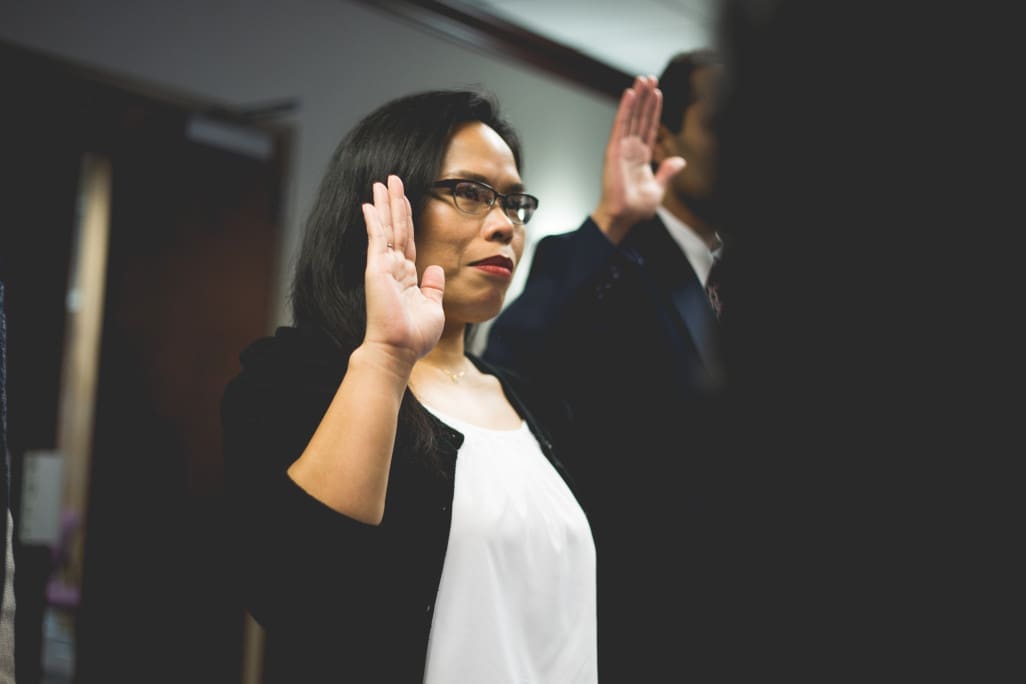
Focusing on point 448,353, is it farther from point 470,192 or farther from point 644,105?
point 644,105

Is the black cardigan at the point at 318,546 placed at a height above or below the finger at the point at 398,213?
below

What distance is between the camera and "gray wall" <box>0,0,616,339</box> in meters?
2.87

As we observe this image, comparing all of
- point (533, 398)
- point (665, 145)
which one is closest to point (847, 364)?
point (533, 398)

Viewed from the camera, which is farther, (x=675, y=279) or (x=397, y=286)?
(x=675, y=279)

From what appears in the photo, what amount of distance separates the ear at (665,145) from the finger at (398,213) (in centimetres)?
78

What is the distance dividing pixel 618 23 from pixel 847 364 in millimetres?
4310

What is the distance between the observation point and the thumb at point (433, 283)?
4.08 feet

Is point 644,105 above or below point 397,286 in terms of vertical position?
above

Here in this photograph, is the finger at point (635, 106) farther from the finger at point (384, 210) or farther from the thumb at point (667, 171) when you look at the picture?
the finger at point (384, 210)

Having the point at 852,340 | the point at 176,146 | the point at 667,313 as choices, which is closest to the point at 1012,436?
the point at 852,340

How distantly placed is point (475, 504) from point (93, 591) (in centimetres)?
212

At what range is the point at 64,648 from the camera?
4.06 meters

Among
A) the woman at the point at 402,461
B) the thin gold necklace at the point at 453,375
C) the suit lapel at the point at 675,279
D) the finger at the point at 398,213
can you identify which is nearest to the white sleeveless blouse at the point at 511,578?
the woman at the point at 402,461

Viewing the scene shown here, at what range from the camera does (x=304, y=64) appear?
3479 millimetres
